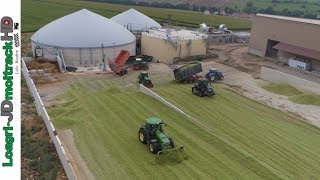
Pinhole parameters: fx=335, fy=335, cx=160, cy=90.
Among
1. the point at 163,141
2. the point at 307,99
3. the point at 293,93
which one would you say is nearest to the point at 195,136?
the point at 163,141

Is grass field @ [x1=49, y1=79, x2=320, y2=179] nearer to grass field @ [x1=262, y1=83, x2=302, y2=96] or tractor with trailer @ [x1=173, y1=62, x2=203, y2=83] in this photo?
tractor with trailer @ [x1=173, y1=62, x2=203, y2=83]

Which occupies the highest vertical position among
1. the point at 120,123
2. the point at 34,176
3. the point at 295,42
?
the point at 295,42

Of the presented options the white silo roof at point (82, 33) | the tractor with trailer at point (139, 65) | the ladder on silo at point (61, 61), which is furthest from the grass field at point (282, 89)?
the ladder on silo at point (61, 61)

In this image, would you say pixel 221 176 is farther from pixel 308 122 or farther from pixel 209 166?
pixel 308 122

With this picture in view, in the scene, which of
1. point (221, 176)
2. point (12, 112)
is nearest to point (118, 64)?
point (221, 176)

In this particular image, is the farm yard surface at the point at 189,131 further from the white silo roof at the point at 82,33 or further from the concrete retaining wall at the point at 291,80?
the white silo roof at the point at 82,33

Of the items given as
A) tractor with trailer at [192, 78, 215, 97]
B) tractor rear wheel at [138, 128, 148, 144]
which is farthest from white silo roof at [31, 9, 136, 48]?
tractor rear wheel at [138, 128, 148, 144]

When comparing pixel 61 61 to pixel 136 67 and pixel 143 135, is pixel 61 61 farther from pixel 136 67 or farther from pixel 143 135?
pixel 143 135
